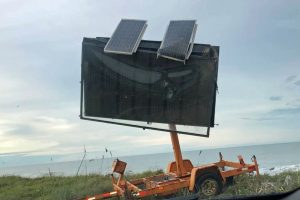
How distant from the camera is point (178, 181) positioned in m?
9.08

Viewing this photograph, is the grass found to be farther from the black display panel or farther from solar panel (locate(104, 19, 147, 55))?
solar panel (locate(104, 19, 147, 55))

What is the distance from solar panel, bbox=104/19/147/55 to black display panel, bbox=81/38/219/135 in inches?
5.2

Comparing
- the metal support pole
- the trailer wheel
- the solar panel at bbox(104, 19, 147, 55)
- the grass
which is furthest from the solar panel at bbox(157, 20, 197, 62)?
the grass

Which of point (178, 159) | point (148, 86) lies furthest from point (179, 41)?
point (178, 159)

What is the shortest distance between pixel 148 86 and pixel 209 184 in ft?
7.18

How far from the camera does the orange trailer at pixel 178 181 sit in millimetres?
8711

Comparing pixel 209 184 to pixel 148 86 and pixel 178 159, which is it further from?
pixel 148 86

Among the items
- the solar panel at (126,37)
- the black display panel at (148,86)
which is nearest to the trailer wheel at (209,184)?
the black display panel at (148,86)

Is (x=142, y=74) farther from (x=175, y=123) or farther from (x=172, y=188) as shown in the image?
(x=172, y=188)

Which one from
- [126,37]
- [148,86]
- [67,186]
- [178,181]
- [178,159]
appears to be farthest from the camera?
[67,186]

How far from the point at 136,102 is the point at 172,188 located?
173 cm

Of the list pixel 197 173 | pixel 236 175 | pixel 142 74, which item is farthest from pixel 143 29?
pixel 236 175

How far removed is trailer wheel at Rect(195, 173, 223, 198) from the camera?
8.79 metres

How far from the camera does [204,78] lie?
853cm
